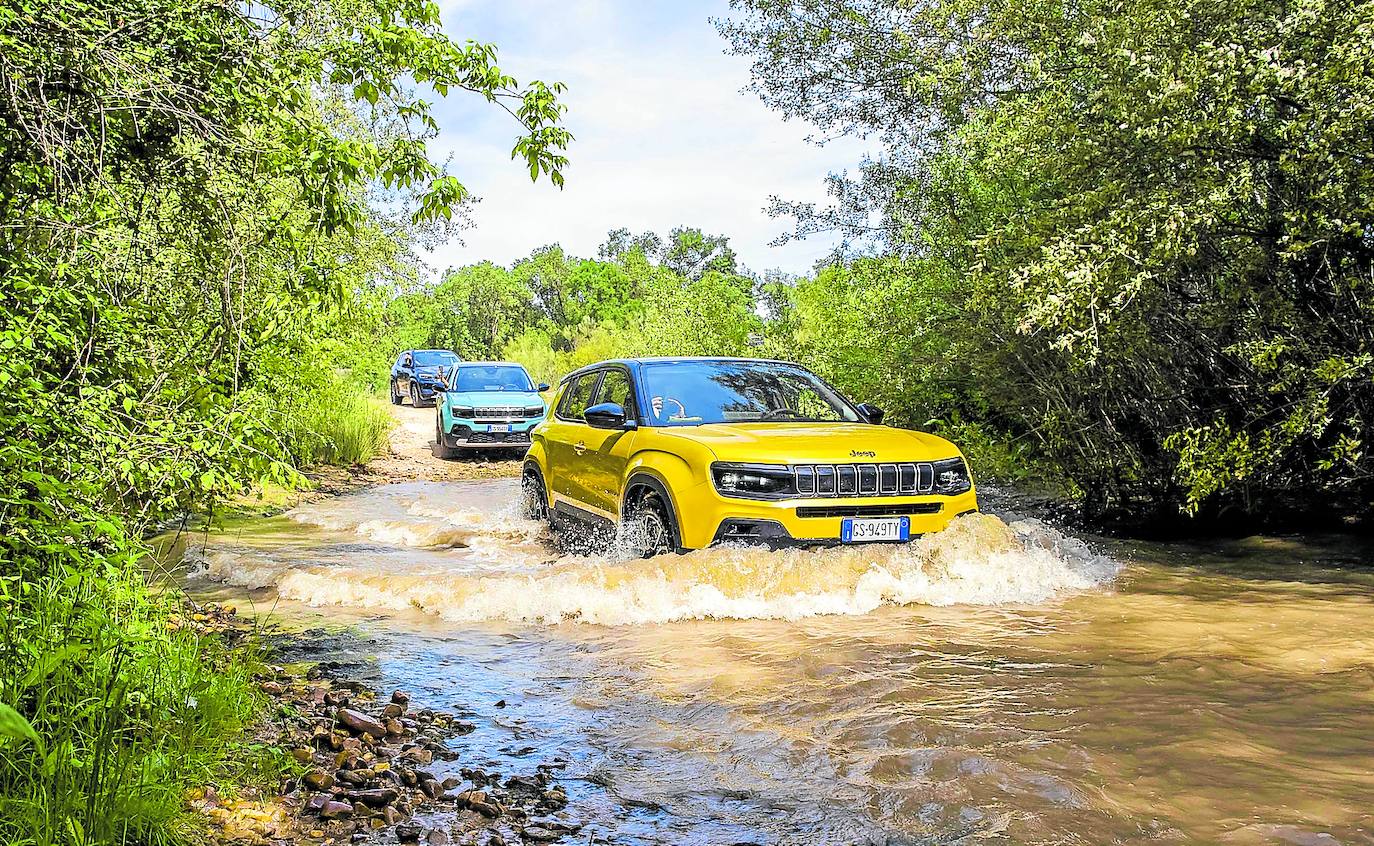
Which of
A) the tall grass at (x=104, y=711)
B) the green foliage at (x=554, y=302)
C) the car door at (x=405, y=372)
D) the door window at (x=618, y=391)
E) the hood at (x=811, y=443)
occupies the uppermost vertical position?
the green foliage at (x=554, y=302)

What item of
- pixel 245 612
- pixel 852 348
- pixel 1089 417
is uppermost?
pixel 852 348

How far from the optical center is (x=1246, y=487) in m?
9.62

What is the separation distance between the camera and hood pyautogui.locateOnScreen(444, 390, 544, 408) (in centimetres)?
1959

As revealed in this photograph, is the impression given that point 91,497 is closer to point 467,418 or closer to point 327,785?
point 327,785

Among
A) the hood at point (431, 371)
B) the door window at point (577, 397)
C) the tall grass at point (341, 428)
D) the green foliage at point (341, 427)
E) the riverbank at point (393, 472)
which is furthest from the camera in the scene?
the hood at point (431, 371)

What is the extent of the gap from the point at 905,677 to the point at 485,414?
14.9m

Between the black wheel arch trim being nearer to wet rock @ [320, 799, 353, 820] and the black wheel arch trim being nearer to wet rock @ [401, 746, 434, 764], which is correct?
wet rock @ [401, 746, 434, 764]

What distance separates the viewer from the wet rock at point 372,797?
3.82 m

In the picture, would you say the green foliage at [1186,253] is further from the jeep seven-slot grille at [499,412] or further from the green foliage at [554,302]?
the green foliage at [554,302]

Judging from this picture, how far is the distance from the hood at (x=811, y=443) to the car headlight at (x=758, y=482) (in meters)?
0.05

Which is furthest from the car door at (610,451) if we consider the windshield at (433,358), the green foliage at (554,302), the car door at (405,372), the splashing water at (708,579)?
the windshield at (433,358)

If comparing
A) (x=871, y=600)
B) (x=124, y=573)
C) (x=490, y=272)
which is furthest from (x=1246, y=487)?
(x=490, y=272)

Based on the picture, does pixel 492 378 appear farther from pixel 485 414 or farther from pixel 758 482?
pixel 758 482

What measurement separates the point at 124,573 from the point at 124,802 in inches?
62.8
